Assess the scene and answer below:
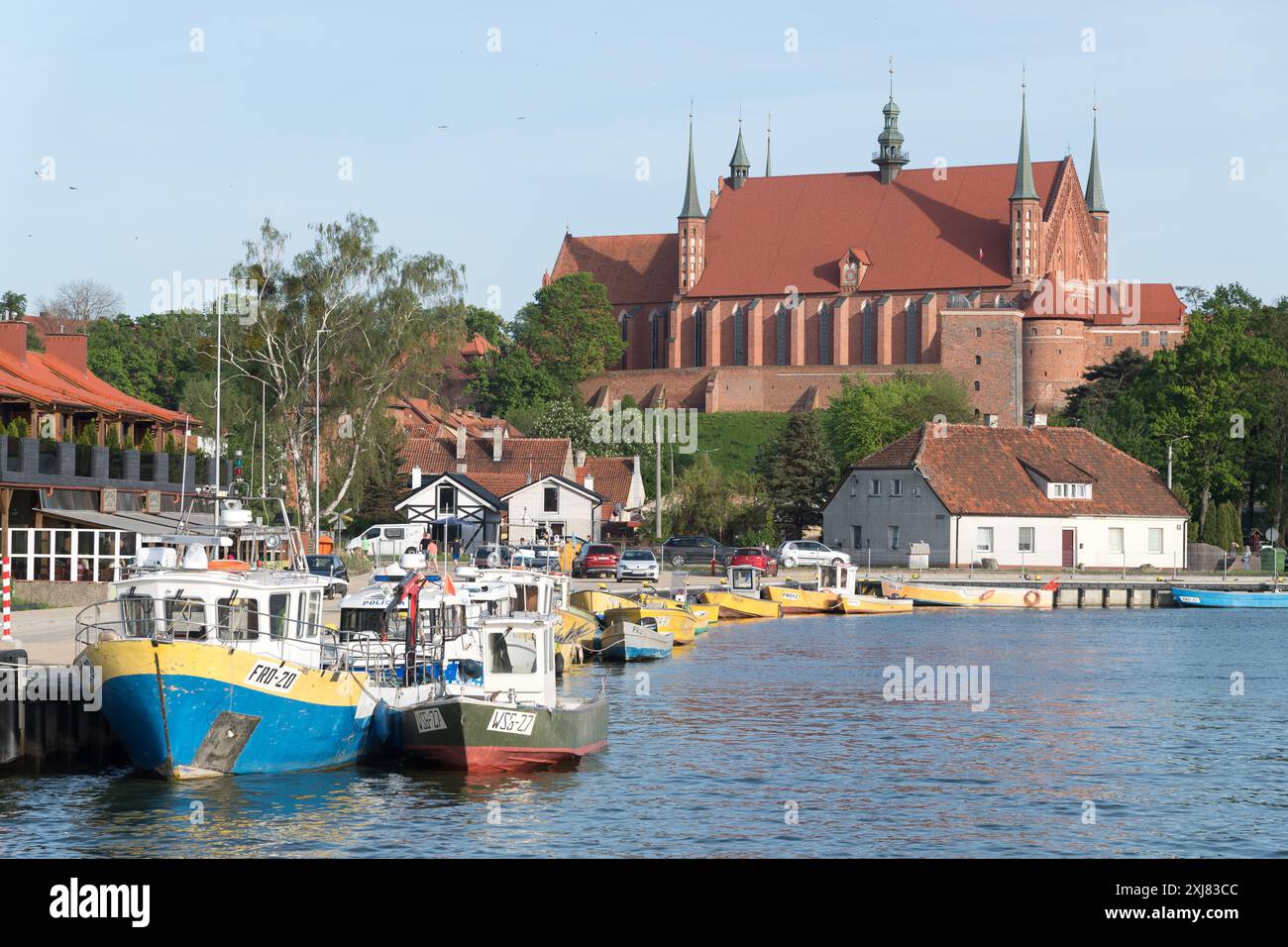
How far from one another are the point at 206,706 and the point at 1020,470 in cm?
6934

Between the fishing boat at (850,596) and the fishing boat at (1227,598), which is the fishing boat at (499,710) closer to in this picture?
the fishing boat at (850,596)

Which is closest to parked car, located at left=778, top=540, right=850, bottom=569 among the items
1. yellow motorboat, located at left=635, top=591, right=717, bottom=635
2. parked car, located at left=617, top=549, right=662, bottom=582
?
parked car, located at left=617, top=549, right=662, bottom=582

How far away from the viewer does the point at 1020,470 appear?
90.5 metres

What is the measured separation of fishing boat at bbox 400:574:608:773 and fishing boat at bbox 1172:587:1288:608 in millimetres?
52359

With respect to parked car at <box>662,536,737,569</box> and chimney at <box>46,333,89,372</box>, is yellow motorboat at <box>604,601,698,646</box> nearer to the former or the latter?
Answer: chimney at <box>46,333,89,372</box>

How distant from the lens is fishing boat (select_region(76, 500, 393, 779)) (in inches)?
1030

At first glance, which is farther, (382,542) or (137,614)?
(382,542)

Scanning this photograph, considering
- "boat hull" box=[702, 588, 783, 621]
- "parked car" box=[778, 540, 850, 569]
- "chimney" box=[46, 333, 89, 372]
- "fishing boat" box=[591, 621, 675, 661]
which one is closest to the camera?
"fishing boat" box=[591, 621, 675, 661]

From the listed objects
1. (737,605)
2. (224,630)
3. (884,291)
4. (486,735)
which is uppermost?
(884,291)

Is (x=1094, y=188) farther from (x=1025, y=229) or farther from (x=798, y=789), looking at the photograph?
(x=798, y=789)

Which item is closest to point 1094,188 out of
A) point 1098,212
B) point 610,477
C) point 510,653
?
point 1098,212

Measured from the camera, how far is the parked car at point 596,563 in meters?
75.9

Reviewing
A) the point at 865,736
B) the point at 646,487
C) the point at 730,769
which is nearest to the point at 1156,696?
the point at 865,736
